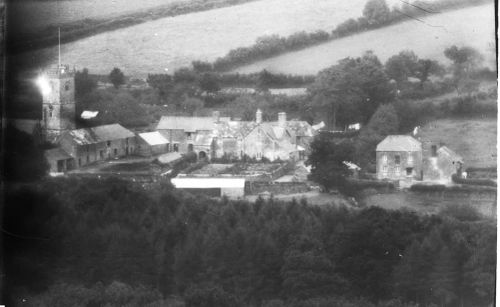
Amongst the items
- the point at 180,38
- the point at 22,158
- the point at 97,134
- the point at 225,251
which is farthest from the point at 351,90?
the point at 22,158

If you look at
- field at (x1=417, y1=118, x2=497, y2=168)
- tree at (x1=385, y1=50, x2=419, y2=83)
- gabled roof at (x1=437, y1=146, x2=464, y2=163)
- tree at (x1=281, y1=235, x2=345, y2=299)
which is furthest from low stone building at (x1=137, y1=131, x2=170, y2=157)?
gabled roof at (x1=437, y1=146, x2=464, y2=163)

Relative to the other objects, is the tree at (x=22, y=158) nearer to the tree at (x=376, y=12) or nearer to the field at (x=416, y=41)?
the field at (x=416, y=41)

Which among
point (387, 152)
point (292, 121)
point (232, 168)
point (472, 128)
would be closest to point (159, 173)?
point (232, 168)

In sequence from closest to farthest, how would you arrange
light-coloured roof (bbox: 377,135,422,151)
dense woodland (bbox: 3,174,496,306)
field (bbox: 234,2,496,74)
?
dense woodland (bbox: 3,174,496,306) → field (bbox: 234,2,496,74) → light-coloured roof (bbox: 377,135,422,151)

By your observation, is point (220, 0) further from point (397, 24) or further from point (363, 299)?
point (363, 299)

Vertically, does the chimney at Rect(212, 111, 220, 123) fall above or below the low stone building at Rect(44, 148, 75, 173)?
above

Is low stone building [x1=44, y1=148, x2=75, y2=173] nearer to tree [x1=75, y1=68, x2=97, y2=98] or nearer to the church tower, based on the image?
the church tower
